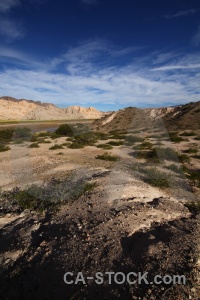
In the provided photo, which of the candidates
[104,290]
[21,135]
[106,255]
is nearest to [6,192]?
[106,255]

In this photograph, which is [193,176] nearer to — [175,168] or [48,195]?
[175,168]

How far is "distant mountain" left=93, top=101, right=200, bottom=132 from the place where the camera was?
114 feet

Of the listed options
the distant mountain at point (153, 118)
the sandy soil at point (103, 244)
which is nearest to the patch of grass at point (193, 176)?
the sandy soil at point (103, 244)

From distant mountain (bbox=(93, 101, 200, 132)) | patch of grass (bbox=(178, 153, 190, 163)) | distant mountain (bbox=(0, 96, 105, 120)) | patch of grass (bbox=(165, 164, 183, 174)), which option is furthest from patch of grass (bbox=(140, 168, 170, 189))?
distant mountain (bbox=(0, 96, 105, 120))

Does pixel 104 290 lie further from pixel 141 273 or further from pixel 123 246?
pixel 123 246

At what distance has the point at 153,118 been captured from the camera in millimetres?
43125

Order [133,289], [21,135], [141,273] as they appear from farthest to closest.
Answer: [21,135], [141,273], [133,289]

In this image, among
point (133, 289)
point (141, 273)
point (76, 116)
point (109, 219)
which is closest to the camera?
point (133, 289)

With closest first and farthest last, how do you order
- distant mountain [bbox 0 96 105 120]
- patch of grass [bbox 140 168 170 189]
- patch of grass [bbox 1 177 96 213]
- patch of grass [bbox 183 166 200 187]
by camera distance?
patch of grass [bbox 1 177 96 213]
patch of grass [bbox 140 168 170 189]
patch of grass [bbox 183 166 200 187]
distant mountain [bbox 0 96 105 120]

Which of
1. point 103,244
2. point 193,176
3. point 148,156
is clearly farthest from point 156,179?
point 148,156

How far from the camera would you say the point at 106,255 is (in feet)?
16.5

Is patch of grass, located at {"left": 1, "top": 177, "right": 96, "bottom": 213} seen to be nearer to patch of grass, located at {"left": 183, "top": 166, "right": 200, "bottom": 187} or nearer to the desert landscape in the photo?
the desert landscape

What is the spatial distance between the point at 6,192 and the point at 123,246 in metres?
6.32

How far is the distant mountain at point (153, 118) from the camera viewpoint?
34.8 m
